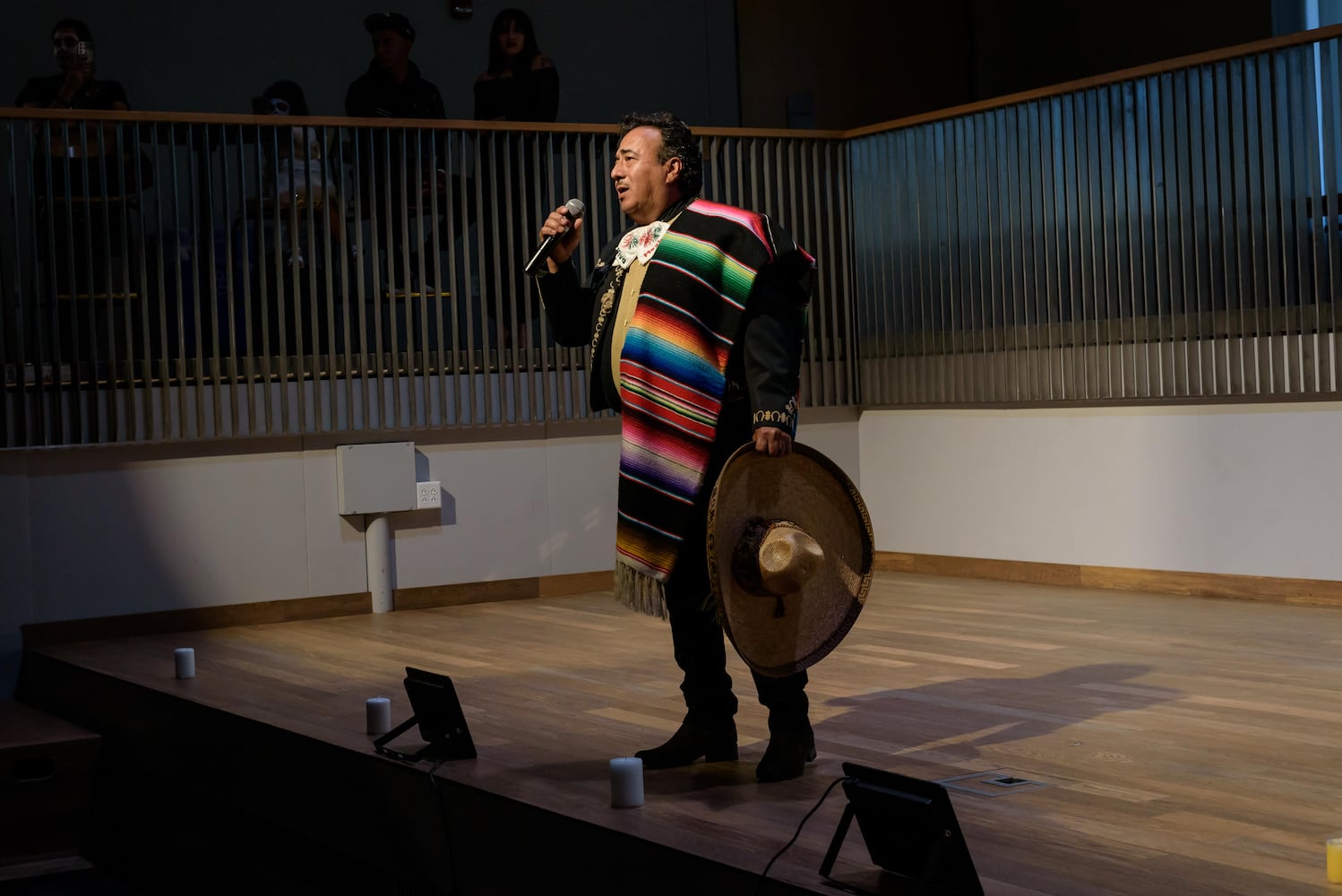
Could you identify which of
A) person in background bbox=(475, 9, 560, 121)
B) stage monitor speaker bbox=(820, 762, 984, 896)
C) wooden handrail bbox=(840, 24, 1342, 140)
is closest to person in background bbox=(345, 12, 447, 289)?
person in background bbox=(475, 9, 560, 121)

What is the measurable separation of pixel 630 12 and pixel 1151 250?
3306 millimetres

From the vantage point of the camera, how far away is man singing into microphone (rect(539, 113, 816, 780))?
2998mm

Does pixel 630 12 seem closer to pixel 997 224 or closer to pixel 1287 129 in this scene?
pixel 997 224

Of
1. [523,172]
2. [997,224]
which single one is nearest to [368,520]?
[523,172]

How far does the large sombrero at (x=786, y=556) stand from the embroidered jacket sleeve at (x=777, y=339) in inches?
3.0

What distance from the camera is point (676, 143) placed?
3.06 metres

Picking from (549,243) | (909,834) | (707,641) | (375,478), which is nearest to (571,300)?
(549,243)

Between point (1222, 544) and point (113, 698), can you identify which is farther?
point (1222, 544)

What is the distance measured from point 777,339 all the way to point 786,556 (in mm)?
426

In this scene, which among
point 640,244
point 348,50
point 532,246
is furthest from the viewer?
point 348,50

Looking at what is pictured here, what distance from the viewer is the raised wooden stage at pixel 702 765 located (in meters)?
2.57

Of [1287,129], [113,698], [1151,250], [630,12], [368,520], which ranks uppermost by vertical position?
[630,12]

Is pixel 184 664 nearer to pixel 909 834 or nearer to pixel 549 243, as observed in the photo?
pixel 549 243

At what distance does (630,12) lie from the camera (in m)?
8.05
